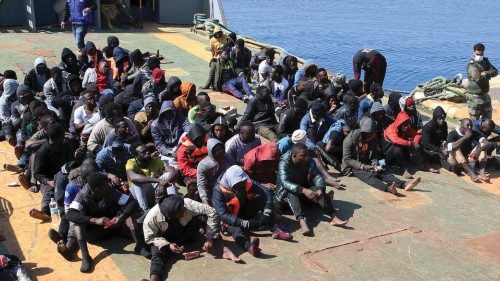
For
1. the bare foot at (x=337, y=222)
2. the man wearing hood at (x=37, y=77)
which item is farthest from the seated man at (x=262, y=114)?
the man wearing hood at (x=37, y=77)

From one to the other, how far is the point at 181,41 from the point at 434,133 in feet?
35.8

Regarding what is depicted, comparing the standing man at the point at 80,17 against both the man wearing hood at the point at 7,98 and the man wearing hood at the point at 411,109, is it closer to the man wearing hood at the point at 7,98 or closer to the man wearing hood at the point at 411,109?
the man wearing hood at the point at 7,98

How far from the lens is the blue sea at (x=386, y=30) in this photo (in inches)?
1057

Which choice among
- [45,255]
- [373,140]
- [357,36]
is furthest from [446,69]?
[45,255]

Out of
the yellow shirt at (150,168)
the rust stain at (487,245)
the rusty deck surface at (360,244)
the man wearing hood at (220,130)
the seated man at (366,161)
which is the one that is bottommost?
the rust stain at (487,245)

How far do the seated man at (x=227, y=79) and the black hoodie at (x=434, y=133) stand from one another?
4047 millimetres

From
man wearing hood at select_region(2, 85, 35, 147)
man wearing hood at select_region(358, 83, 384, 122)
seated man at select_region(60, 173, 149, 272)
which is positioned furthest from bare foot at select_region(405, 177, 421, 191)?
man wearing hood at select_region(2, 85, 35, 147)

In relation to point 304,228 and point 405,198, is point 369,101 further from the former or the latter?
point 304,228

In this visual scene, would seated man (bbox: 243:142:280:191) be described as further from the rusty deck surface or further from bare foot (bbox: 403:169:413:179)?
bare foot (bbox: 403:169:413:179)

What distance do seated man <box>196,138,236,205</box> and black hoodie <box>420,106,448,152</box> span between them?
387cm

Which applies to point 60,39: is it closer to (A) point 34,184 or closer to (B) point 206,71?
(B) point 206,71

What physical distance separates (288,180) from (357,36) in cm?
2809

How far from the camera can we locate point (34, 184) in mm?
7473

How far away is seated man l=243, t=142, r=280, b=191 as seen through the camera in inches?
282
